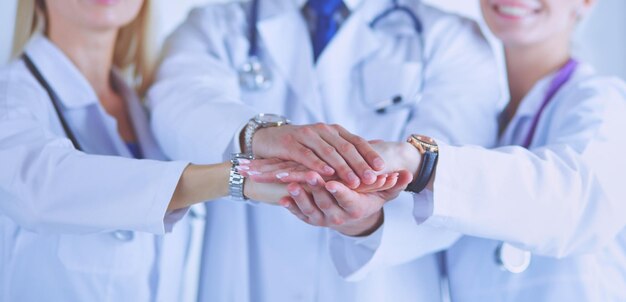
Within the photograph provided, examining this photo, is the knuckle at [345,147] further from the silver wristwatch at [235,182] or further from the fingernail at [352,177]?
the silver wristwatch at [235,182]

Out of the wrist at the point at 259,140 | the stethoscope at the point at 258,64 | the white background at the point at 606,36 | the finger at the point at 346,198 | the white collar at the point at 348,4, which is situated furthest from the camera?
the white background at the point at 606,36

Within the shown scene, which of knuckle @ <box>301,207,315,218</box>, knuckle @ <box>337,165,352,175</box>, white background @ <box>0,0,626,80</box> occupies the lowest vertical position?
white background @ <box>0,0,626,80</box>

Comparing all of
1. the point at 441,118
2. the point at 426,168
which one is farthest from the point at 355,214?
the point at 441,118

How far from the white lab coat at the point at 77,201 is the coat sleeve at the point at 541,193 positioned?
436mm

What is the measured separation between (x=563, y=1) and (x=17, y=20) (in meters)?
1.06

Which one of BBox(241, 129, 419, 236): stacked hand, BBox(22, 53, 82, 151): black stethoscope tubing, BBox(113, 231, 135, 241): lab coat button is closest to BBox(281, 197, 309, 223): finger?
BBox(241, 129, 419, 236): stacked hand

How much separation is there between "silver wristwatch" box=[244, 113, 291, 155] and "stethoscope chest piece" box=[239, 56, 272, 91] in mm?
211

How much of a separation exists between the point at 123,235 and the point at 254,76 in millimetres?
391

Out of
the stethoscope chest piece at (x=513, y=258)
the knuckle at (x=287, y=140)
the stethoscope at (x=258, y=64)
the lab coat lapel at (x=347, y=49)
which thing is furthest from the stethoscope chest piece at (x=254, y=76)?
the stethoscope chest piece at (x=513, y=258)

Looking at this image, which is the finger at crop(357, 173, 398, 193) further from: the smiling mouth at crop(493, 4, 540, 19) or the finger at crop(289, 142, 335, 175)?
the smiling mouth at crop(493, 4, 540, 19)

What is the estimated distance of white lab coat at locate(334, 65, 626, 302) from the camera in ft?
3.67

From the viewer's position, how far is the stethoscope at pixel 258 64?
4.57 ft

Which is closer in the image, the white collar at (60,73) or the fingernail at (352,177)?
the fingernail at (352,177)

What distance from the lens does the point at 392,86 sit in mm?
1398
